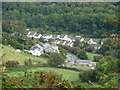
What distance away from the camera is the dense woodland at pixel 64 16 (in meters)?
25.0

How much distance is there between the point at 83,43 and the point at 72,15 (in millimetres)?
6562

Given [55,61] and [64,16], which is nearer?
[55,61]

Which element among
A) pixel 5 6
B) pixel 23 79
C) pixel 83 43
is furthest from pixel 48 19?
pixel 23 79

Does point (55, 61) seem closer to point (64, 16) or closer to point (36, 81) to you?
point (36, 81)

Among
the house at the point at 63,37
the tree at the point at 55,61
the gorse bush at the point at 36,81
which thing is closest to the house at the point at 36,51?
the tree at the point at 55,61

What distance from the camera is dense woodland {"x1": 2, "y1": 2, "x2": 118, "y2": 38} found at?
25031 mm

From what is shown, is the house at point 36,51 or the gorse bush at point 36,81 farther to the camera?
the house at point 36,51

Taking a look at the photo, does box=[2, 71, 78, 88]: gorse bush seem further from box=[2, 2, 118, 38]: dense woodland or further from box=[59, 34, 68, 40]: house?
box=[59, 34, 68, 40]: house

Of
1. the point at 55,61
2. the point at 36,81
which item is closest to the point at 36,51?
the point at 55,61

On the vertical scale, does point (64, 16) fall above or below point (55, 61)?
above

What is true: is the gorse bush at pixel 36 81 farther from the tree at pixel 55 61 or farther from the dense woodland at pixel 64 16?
the dense woodland at pixel 64 16

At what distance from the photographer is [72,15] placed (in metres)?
27.2

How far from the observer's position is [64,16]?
27.5m

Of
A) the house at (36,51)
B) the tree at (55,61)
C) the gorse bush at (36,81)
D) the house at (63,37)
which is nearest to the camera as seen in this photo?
the gorse bush at (36,81)
